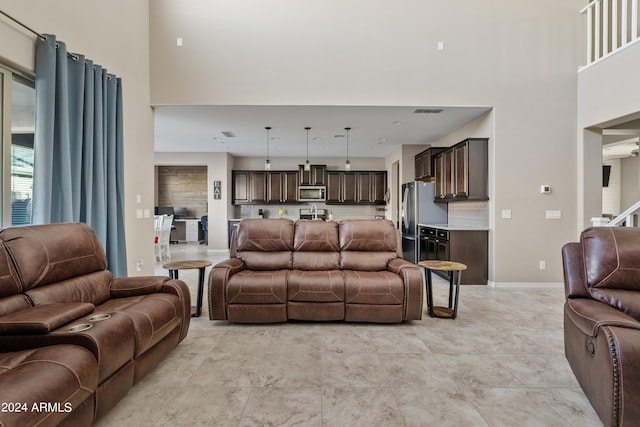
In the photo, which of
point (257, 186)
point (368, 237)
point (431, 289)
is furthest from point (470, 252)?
point (257, 186)

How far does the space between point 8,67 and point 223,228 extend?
586 cm

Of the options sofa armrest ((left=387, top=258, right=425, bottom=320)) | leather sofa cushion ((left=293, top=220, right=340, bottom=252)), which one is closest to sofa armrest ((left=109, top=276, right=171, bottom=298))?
leather sofa cushion ((left=293, top=220, right=340, bottom=252))

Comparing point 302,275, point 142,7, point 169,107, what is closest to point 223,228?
point 169,107

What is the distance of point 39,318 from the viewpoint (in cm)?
155

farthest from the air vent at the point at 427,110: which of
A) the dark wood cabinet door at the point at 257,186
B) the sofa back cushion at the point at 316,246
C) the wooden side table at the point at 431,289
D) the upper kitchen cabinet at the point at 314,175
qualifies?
the dark wood cabinet door at the point at 257,186

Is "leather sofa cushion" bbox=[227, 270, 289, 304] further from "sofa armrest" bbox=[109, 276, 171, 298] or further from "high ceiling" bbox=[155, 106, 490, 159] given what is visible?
"high ceiling" bbox=[155, 106, 490, 159]

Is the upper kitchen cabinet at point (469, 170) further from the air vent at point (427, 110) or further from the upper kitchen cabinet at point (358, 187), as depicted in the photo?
the upper kitchen cabinet at point (358, 187)

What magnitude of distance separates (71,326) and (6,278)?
1.70 feet

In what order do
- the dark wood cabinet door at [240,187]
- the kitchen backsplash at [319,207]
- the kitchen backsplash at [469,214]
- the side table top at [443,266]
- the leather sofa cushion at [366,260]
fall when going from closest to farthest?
the side table top at [443,266] < the leather sofa cushion at [366,260] < the kitchen backsplash at [469,214] < the dark wood cabinet door at [240,187] < the kitchen backsplash at [319,207]

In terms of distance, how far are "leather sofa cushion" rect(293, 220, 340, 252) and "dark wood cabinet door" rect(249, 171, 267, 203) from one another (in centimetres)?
525

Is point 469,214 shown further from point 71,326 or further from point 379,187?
point 71,326

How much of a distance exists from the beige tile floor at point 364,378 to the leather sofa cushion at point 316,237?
0.86 meters

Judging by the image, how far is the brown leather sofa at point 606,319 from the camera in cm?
141

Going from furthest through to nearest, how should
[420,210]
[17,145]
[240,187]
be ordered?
1. [240,187]
2. [420,210]
3. [17,145]
